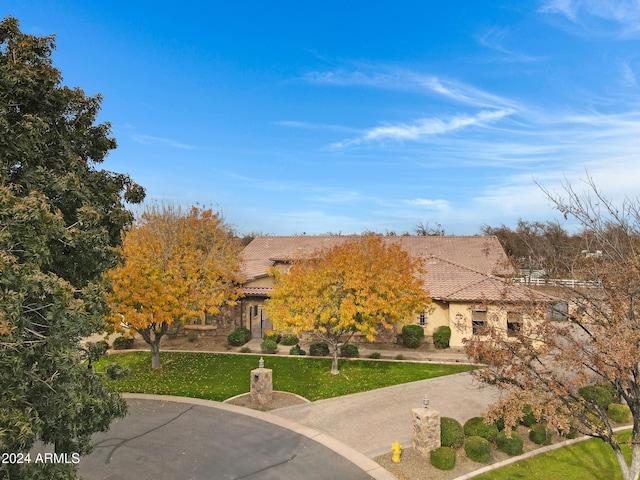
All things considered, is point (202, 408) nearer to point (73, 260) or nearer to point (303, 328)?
point (303, 328)

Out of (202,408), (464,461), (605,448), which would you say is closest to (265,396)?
(202,408)

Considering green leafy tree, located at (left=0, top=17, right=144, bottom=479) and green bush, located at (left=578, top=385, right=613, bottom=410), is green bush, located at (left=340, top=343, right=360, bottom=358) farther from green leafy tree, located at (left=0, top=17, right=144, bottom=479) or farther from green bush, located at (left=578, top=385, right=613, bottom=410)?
green leafy tree, located at (left=0, top=17, right=144, bottom=479)

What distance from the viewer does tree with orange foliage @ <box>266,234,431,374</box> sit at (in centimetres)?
1884

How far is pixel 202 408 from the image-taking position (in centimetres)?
1636

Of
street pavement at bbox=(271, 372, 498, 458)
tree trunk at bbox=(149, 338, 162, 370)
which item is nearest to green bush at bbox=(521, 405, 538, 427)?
street pavement at bbox=(271, 372, 498, 458)

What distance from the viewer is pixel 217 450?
12969 millimetres

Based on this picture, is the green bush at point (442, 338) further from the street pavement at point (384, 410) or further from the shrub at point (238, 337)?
the shrub at point (238, 337)

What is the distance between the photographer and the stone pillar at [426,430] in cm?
1259

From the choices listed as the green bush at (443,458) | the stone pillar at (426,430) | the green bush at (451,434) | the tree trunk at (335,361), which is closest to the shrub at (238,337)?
the tree trunk at (335,361)

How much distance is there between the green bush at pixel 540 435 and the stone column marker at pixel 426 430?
3.55 meters

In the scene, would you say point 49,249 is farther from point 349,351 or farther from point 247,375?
point 349,351

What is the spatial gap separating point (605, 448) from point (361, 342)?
1501 centimetres

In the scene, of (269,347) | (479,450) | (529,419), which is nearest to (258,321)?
(269,347)

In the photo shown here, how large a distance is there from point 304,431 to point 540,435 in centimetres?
790
